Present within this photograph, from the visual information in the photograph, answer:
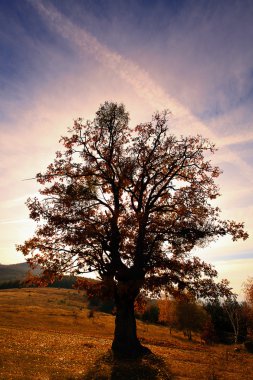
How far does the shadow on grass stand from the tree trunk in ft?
2.68

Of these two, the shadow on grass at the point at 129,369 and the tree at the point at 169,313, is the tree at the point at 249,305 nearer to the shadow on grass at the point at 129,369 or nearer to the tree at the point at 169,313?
the tree at the point at 169,313

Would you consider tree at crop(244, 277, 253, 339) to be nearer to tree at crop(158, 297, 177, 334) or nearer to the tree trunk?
tree at crop(158, 297, 177, 334)

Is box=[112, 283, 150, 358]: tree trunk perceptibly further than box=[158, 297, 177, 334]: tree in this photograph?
No

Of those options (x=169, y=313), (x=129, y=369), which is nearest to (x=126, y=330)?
(x=129, y=369)

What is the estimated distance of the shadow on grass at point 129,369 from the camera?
1612cm

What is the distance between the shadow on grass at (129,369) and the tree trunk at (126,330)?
0.82 meters

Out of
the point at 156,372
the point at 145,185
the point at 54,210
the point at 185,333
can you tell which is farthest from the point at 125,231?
the point at 185,333

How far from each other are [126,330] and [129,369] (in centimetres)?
468

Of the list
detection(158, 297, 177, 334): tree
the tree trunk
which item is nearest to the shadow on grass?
the tree trunk

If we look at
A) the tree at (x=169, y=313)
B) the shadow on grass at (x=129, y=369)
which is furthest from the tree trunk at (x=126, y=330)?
the tree at (x=169, y=313)

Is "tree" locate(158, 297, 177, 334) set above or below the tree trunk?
above

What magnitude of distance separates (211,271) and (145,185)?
7.79 m

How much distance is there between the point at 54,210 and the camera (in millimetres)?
22453

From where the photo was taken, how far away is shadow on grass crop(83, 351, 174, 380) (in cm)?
1612
